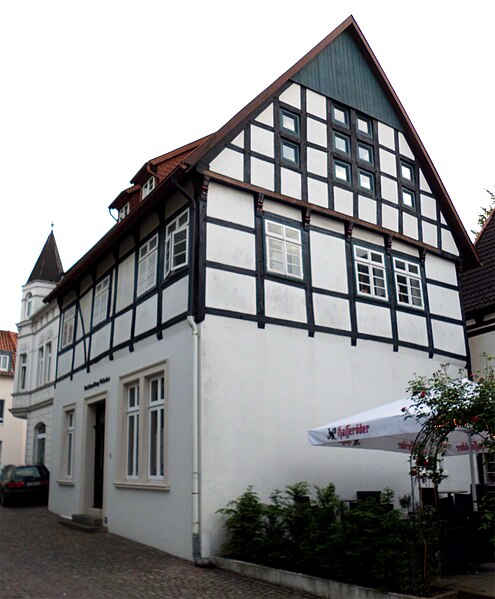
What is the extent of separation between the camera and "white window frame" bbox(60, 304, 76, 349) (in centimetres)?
1985

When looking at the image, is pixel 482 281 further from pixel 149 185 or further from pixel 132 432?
pixel 132 432

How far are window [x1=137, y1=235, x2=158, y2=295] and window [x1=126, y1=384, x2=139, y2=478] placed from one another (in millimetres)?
2167

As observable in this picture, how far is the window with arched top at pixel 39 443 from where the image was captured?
94.9 ft

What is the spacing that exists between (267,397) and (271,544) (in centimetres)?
304

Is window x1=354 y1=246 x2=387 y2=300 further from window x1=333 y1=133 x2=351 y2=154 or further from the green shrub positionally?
the green shrub

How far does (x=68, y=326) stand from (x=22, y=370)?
44.5ft

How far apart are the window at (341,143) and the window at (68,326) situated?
910 cm

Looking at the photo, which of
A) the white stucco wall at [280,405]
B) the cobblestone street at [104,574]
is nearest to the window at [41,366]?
the cobblestone street at [104,574]

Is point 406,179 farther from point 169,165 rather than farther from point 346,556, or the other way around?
point 346,556

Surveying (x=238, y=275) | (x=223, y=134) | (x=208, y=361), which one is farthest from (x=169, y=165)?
(x=208, y=361)

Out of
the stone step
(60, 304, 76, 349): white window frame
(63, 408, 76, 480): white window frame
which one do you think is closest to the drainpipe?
the stone step

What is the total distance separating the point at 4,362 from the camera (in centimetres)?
4578

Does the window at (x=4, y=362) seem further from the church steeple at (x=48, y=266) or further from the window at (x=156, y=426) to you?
the window at (x=156, y=426)

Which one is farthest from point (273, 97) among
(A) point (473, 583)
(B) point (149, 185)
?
(A) point (473, 583)
